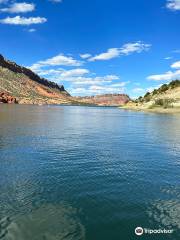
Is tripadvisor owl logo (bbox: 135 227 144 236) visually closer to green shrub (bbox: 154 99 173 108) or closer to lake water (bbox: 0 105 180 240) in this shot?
lake water (bbox: 0 105 180 240)

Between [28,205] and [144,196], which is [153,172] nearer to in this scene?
[144,196]

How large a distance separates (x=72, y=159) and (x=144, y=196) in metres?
13.2

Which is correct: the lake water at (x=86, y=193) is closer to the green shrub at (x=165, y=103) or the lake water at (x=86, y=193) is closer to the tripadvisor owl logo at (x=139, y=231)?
the tripadvisor owl logo at (x=139, y=231)

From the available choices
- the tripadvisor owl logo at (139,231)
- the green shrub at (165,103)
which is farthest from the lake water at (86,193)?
the green shrub at (165,103)

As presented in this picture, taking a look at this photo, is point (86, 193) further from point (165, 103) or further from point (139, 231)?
point (165, 103)

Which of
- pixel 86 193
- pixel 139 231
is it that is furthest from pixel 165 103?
pixel 139 231

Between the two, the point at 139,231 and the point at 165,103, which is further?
the point at 165,103

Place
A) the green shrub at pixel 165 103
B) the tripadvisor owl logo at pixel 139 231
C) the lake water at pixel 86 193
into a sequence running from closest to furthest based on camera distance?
1. the tripadvisor owl logo at pixel 139 231
2. the lake water at pixel 86 193
3. the green shrub at pixel 165 103

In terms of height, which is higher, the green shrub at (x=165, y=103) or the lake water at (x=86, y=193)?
the green shrub at (x=165, y=103)

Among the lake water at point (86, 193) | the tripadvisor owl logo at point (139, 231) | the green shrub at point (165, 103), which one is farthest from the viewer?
the green shrub at point (165, 103)

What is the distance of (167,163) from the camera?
33781 millimetres

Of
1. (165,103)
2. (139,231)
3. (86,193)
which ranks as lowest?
(139,231)

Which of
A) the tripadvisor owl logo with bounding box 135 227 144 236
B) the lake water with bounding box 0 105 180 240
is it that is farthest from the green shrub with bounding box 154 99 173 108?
the tripadvisor owl logo with bounding box 135 227 144 236

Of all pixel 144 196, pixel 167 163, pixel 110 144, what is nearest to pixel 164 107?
pixel 110 144
